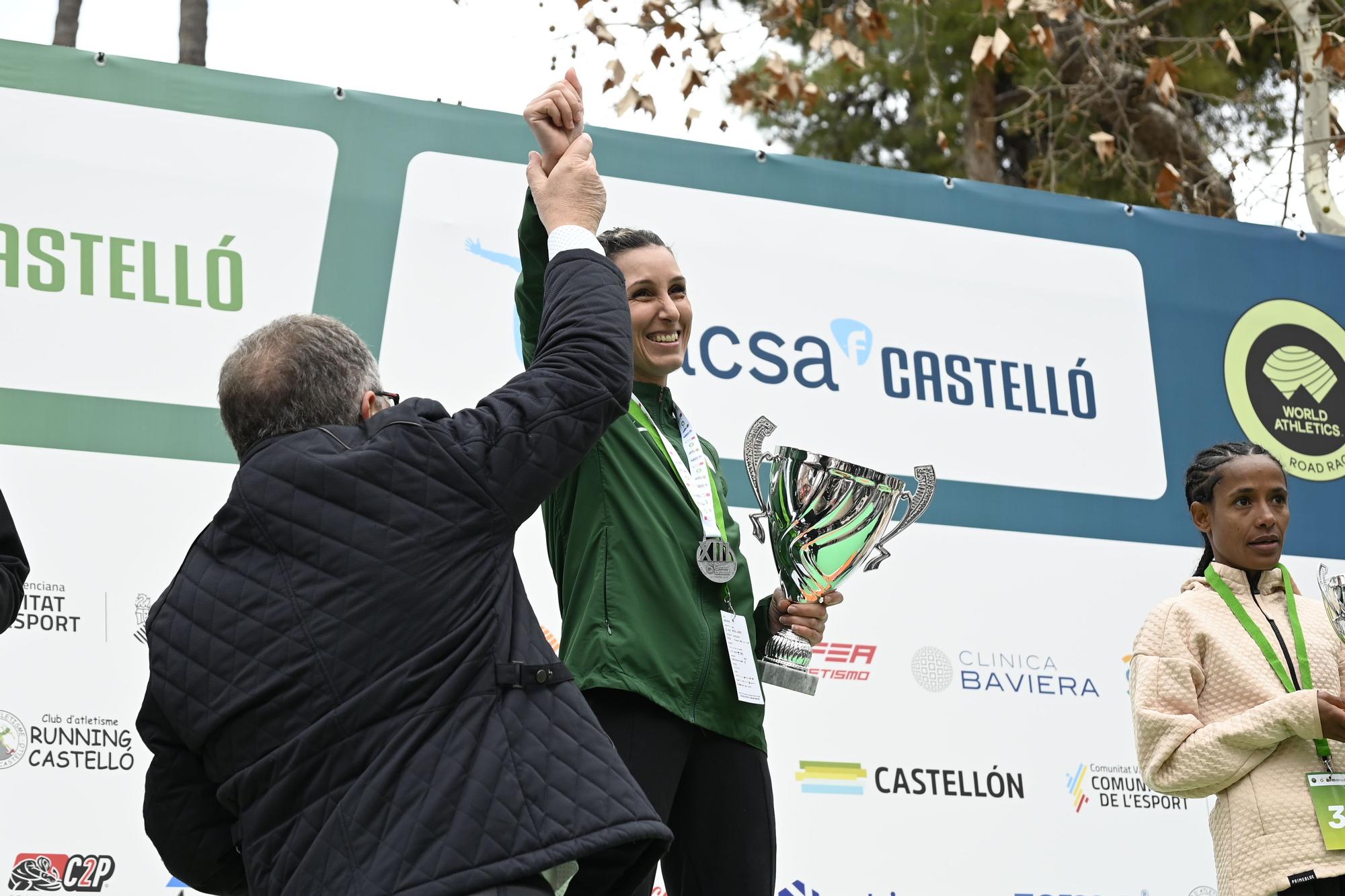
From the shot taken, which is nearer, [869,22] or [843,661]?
[843,661]

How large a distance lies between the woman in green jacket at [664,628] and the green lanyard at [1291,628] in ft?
2.82

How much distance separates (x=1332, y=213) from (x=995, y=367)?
266cm

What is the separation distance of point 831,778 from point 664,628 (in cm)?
172

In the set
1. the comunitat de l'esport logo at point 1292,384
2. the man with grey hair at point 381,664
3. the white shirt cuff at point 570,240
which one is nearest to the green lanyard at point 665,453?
the white shirt cuff at point 570,240

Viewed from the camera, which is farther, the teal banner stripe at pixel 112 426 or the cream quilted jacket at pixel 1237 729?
the teal banner stripe at pixel 112 426

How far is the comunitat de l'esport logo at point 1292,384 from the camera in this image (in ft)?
14.4

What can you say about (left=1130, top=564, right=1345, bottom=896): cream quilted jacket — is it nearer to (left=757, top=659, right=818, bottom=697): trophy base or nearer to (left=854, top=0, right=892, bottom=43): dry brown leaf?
(left=757, top=659, right=818, bottom=697): trophy base

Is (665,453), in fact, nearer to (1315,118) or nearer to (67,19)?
(67,19)

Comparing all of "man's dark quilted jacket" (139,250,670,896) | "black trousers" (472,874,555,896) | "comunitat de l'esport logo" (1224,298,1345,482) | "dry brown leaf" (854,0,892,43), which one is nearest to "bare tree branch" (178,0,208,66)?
"dry brown leaf" (854,0,892,43)

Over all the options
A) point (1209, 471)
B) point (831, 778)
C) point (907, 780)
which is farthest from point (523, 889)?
point (907, 780)

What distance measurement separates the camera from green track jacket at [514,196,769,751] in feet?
6.52

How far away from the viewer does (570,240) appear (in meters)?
1.75

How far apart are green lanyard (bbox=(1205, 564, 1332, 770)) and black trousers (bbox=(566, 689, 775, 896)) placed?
1009 mm

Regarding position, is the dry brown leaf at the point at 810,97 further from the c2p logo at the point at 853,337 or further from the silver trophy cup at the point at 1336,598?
the silver trophy cup at the point at 1336,598
